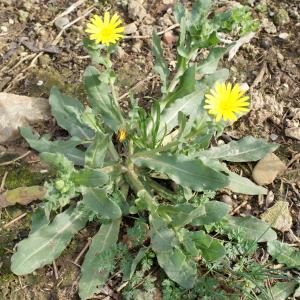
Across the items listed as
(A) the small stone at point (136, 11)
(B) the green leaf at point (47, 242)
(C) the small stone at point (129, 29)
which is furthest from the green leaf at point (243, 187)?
(A) the small stone at point (136, 11)

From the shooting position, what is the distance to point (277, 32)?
14.4ft

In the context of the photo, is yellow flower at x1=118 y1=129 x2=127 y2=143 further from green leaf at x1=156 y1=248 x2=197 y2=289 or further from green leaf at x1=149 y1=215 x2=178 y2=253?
green leaf at x1=156 y1=248 x2=197 y2=289

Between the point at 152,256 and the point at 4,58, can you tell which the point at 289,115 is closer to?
the point at 152,256

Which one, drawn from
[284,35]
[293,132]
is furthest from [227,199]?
[284,35]

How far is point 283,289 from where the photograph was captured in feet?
10.6

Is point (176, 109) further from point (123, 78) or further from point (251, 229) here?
point (251, 229)

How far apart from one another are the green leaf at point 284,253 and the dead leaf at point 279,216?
5.4 inches

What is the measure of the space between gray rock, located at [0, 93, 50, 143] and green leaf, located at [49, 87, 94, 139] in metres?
0.24

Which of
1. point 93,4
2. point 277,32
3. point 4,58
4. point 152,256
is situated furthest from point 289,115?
point 4,58

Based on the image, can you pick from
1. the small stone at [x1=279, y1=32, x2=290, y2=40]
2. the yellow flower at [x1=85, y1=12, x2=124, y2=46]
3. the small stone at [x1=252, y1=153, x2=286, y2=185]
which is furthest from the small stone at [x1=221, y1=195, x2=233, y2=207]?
the small stone at [x1=279, y1=32, x2=290, y2=40]

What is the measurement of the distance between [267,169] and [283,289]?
87 centimetres

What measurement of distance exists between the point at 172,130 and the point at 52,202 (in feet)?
4.29

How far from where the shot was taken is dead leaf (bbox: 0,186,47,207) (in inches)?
136

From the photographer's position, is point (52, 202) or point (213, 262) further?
point (213, 262)
